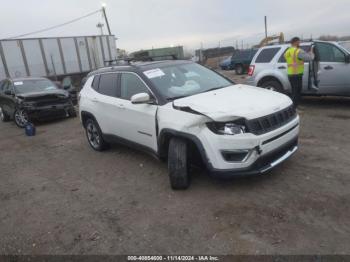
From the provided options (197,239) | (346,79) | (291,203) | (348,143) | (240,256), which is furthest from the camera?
(346,79)

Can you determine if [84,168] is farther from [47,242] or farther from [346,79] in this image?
[346,79]

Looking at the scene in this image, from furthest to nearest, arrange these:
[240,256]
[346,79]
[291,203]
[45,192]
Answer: [346,79]
[45,192]
[291,203]
[240,256]

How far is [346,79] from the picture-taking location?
798 centimetres

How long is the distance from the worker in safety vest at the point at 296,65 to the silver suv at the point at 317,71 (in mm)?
494

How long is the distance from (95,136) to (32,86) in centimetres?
557

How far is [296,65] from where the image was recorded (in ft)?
25.8

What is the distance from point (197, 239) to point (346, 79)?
21.8 ft

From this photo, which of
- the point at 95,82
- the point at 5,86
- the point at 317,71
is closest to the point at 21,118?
the point at 5,86

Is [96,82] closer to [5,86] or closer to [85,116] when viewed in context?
[85,116]

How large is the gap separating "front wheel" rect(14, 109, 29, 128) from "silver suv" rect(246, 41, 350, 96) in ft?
23.1

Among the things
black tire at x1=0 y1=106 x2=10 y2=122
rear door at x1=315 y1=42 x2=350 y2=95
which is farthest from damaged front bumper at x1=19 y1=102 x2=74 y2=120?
rear door at x1=315 y1=42 x2=350 y2=95

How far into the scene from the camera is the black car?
32.6 ft

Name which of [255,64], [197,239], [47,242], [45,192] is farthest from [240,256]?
[255,64]

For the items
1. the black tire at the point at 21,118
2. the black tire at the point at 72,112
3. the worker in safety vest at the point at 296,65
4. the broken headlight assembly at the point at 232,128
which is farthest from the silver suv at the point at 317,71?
the black tire at the point at 21,118
